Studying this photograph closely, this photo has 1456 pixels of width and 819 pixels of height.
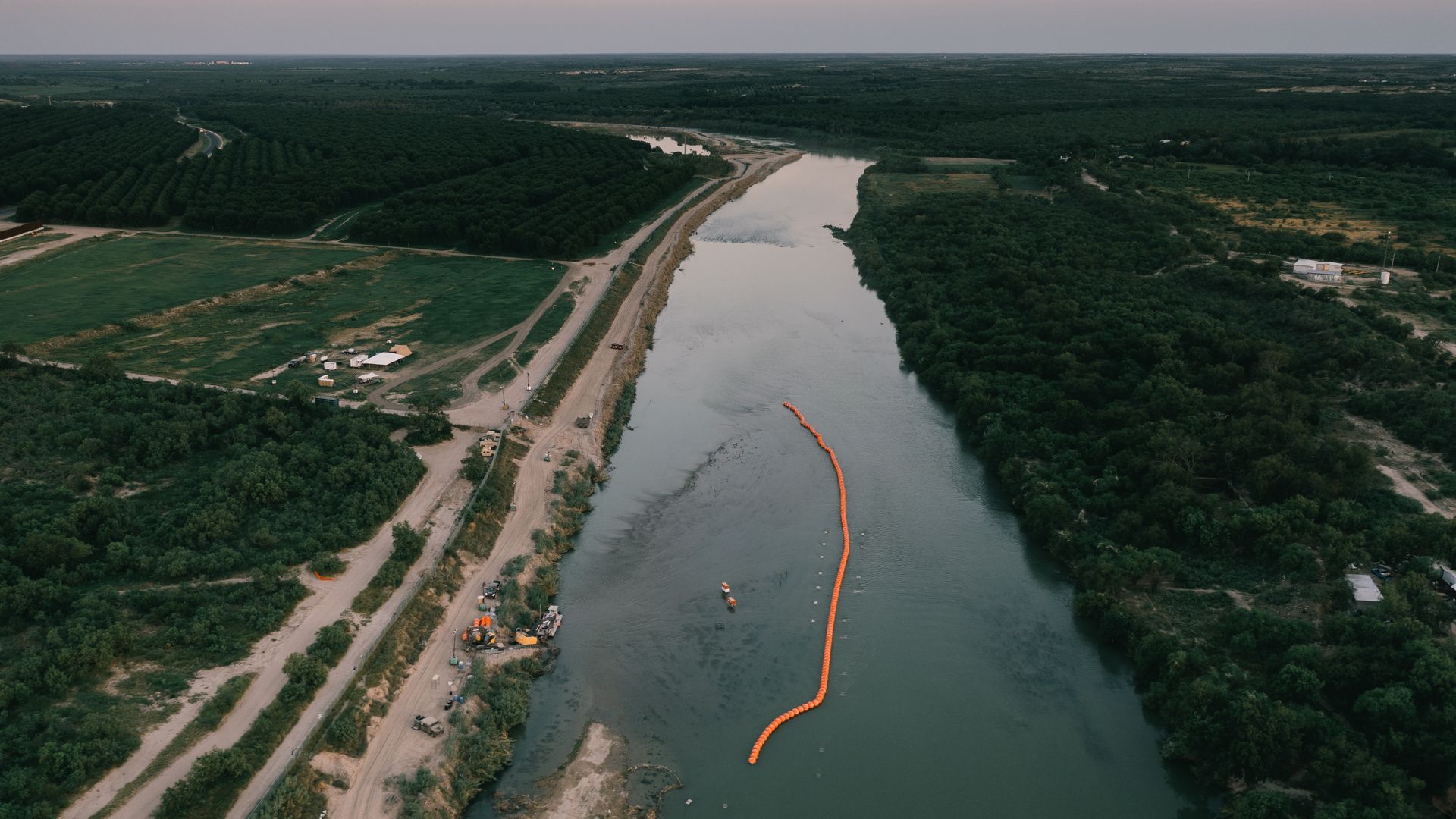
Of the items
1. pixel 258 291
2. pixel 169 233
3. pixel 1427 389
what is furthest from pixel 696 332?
pixel 169 233

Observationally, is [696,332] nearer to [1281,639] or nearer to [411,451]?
[411,451]

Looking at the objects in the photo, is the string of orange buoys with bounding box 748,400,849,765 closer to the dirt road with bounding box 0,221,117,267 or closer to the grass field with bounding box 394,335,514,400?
the grass field with bounding box 394,335,514,400

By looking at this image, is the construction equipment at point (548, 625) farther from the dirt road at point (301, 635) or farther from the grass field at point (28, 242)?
the grass field at point (28, 242)

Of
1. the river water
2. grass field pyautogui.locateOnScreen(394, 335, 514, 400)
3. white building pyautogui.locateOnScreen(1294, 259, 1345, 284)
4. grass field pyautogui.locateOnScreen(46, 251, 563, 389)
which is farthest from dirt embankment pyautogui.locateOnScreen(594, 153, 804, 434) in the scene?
white building pyautogui.locateOnScreen(1294, 259, 1345, 284)

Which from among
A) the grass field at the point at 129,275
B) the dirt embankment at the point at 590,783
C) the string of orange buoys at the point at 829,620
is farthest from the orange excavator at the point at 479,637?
the grass field at the point at 129,275

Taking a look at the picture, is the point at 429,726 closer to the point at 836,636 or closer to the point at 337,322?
the point at 836,636

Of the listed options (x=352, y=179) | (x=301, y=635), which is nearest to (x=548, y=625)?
(x=301, y=635)
